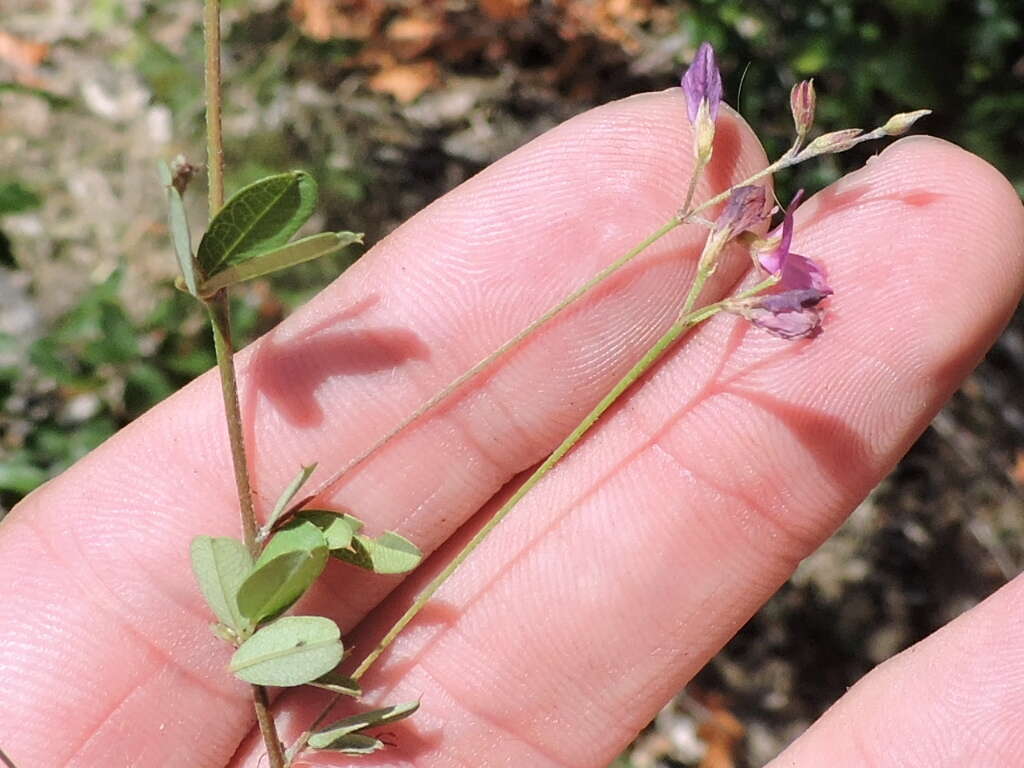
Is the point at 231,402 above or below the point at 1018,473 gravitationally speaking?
above

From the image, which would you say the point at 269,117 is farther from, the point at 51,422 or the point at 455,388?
the point at 455,388

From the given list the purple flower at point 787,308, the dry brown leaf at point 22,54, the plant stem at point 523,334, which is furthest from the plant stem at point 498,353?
the dry brown leaf at point 22,54

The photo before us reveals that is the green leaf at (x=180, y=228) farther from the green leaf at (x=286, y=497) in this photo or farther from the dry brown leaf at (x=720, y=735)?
A: the dry brown leaf at (x=720, y=735)

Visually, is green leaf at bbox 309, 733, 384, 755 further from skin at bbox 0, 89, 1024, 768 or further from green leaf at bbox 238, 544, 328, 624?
green leaf at bbox 238, 544, 328, 624

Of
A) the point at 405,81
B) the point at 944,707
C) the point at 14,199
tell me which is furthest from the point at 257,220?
the point at 405,81

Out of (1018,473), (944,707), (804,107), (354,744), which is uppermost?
(804,107)

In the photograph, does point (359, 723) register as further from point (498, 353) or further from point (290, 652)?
point (498, 353)
